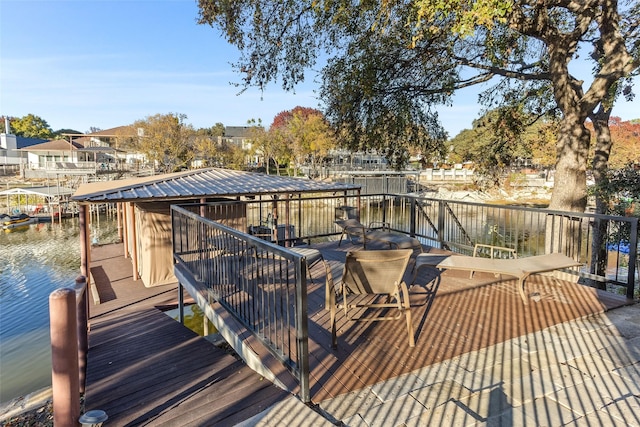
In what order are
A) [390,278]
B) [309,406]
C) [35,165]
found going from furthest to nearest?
[35,165] < [390,278] < [309,406]

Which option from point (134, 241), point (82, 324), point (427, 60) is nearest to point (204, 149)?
point (134, 241)

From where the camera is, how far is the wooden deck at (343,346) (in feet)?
8.32

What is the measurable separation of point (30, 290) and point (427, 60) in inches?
607

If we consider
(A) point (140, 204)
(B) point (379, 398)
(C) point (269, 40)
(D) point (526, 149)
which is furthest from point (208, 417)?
(D) point (526, 149)

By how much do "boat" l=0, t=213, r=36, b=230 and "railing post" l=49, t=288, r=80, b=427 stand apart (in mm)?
30505

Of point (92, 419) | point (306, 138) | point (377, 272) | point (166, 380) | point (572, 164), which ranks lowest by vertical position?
point (166, 380)

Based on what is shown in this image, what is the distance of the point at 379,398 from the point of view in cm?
224

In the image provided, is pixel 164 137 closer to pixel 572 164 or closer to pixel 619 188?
pixel 572 164

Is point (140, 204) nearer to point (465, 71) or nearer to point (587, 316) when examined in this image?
point (465, 71)

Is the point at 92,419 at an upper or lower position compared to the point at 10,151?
lower

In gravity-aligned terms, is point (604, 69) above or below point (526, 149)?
above

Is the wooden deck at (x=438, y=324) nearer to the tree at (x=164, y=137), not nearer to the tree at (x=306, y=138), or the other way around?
the tree at (x=306, y=138)

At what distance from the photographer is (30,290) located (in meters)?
13.3

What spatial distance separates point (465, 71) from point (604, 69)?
2.58m
